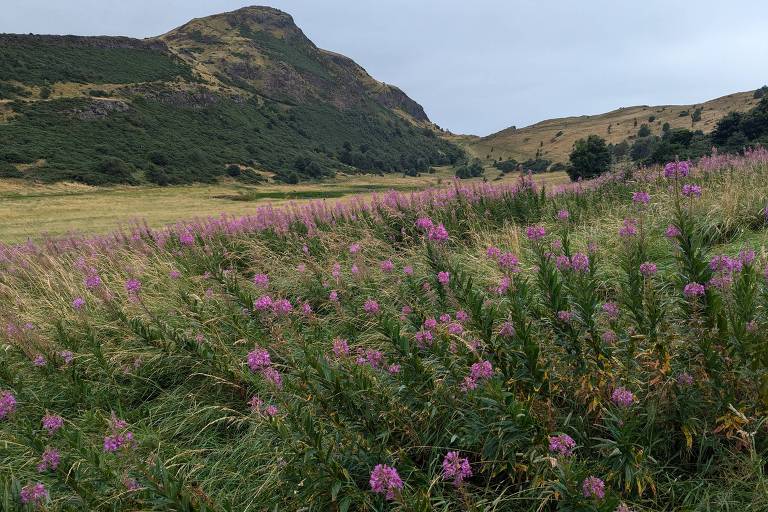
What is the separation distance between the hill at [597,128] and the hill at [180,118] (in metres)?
18.2

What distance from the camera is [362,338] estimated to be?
13.6 ft

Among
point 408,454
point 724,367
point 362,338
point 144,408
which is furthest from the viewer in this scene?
point 362,338

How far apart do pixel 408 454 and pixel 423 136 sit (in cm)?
18589

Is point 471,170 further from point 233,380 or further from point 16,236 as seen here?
point 233,380

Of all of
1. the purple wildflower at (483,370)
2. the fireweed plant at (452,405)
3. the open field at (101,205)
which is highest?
the open field at (101,205)

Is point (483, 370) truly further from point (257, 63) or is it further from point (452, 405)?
point (257, 63)

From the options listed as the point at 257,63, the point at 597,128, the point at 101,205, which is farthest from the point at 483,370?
the point at 257,63

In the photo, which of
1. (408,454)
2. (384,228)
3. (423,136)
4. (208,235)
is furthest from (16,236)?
(423,136)

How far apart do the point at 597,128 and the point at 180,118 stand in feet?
342

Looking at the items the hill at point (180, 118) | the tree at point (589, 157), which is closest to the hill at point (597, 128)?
the hill at point (180, 118)

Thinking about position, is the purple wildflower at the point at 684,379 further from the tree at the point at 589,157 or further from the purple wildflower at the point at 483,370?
the tree at the point at 589,157

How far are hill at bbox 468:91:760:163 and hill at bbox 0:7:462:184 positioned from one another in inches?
717

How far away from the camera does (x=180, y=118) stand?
95.8 m

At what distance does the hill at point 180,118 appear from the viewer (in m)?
62.7
